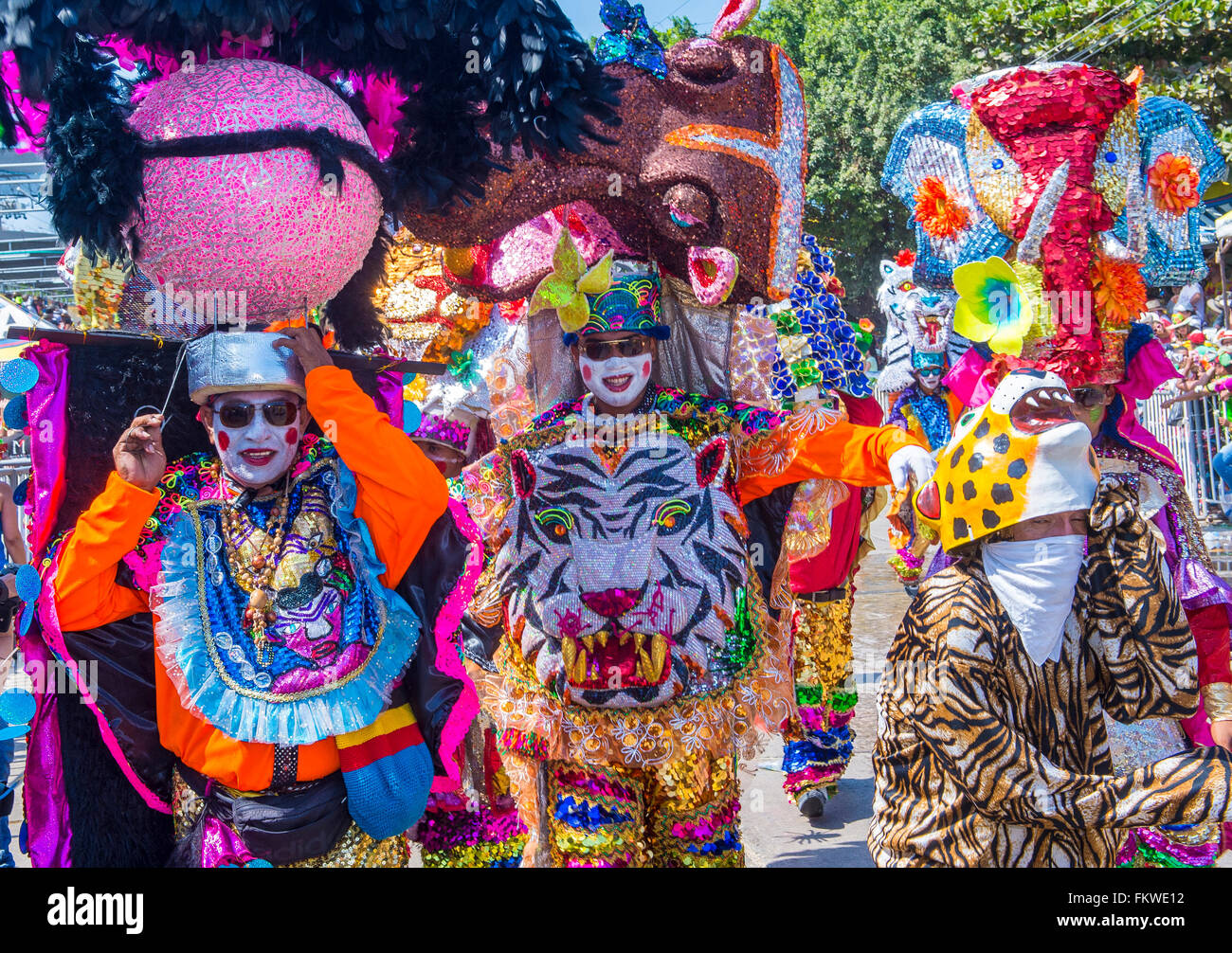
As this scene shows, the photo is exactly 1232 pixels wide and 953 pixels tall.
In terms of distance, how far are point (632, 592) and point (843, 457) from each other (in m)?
0.70

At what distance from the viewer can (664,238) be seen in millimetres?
3391

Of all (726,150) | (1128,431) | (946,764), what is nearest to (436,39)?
(726,150)

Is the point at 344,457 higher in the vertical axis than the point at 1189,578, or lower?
higher

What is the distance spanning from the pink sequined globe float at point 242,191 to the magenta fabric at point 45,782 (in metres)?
1.08

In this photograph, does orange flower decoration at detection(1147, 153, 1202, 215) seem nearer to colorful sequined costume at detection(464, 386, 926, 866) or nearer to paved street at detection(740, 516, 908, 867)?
colorful sequined costume at detection(464, 386, 926, 866)

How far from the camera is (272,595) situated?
2.85 metres

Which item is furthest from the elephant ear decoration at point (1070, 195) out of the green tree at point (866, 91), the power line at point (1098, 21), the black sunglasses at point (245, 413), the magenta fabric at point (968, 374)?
the green tree at point (866, 91)

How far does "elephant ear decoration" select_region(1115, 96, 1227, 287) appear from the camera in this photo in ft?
12.3

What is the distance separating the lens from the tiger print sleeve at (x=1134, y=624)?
8.52 ft

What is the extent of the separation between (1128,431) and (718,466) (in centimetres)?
153

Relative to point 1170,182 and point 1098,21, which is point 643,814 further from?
point 1098,21

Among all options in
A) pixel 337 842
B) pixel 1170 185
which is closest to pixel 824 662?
pixel 1170 185

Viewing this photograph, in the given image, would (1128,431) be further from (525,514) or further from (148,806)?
(148,806)

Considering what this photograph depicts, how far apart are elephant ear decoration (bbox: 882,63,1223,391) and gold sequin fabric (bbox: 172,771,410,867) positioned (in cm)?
243
